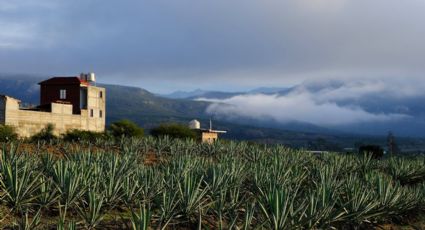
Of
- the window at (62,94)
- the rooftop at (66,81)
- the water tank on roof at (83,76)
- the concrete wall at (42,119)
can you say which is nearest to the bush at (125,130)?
the concrete wall at (42,119)

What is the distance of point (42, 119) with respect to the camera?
53.1 m

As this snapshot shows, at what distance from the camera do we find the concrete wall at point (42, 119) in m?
49.5

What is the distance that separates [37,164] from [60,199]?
270 centimetres

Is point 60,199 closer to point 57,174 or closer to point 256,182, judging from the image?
point 57,174

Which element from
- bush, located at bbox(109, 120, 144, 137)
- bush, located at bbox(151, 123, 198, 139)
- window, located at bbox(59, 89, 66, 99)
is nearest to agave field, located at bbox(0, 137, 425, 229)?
bush, located at bbox(151, 123, 198, 139)

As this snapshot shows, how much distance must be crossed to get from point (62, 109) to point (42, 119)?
4263mm

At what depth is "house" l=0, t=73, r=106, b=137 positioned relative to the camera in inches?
1967

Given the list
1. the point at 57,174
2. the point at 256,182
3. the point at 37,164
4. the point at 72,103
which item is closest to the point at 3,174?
the point at 57,174

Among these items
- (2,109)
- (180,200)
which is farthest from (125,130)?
(180,200)

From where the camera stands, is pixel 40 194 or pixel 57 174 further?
pixel 57 174

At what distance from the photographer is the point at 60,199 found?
8727 mm

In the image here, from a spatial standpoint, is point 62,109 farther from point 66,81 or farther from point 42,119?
point 66,81

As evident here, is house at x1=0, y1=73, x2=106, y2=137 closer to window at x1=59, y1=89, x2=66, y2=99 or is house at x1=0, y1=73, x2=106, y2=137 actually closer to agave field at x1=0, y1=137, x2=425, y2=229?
window at x1=59, y1=89, x2=66, y2=99

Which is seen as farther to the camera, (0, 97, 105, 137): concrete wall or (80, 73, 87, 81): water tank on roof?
(80, 73, 87, 81): water tank on roof
